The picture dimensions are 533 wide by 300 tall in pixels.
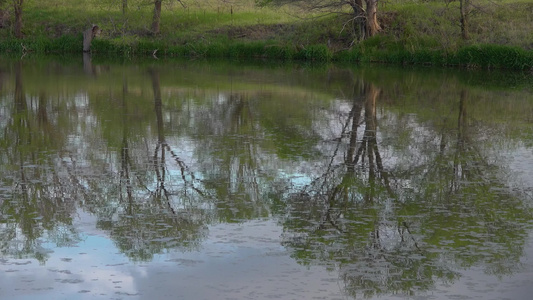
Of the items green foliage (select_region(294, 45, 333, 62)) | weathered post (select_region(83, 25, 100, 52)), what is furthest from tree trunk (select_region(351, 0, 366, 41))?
weathered post (select_region(83, 25, 100, 52))

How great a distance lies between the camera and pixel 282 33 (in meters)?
32.9

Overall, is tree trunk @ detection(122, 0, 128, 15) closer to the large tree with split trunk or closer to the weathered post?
the weathered post

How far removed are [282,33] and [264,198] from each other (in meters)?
25.0

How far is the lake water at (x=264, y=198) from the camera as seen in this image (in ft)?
20.0

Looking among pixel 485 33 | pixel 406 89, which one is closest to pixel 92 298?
pixel 406 89

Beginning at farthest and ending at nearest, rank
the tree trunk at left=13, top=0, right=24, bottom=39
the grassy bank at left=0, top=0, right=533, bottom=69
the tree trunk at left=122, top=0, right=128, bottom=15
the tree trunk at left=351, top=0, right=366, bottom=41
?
the tree trunk at left=13, top=0, right=24, bottom=39, the tree trunk at left=122, top=0, right=128, bottom=15, the tree trunk at left=351, top=0, right=366, bottom=41, the grassy bank at left=0, top=0, right=533, bottom=69

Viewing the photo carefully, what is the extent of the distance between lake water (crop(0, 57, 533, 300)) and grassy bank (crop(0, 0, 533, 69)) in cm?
1011

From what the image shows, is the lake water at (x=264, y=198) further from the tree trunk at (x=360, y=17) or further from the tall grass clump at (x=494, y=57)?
the tree trunk at (x=360, y=17)

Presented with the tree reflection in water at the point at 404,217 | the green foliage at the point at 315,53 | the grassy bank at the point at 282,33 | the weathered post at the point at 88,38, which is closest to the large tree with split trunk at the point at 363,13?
the grassy bank at the point at 282,33

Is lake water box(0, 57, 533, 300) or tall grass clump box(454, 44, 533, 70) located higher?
tall grass clump box(454, 44, 533, 70)

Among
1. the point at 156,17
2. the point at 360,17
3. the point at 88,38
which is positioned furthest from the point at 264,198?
the point at 88,38

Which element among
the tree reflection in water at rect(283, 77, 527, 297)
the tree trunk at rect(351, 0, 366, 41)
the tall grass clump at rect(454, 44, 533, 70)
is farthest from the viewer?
the tree trunk at rect(351, 0, 366, 41)

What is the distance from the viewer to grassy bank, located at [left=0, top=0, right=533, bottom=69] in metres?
27.0

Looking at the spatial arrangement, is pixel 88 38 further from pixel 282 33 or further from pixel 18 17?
pixel 282 33
